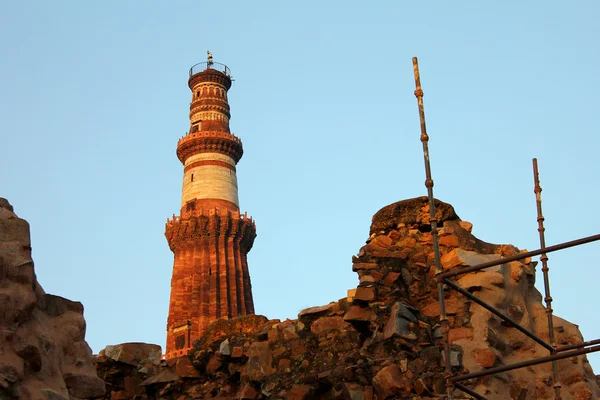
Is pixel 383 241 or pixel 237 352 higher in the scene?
pixel 383 241

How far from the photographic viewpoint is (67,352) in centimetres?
540

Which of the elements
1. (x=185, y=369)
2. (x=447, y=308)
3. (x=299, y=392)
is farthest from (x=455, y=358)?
(x=185, y=369)

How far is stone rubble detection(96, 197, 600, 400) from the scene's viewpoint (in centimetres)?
803

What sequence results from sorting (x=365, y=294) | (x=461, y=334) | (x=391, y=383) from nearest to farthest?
(x=391, y=383) → (x=461, y=334) → (x=365, y=294)

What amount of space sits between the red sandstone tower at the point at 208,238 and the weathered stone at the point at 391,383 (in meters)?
32.7

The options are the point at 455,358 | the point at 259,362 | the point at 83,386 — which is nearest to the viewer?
the point at 83,386

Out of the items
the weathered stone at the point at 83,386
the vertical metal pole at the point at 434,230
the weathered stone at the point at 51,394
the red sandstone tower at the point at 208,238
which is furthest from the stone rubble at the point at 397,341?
the red sandstone tower at the point at 208,238

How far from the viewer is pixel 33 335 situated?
5.00m

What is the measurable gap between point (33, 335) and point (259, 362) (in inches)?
177

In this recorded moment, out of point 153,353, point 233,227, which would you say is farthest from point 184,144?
point 153,353

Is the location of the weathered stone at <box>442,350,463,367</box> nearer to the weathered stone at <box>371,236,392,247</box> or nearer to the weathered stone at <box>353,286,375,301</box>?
the weathered stone at <box>353,286,375,301</box>

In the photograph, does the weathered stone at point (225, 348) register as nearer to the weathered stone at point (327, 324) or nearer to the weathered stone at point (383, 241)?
the weathered stone at point (327, 324)

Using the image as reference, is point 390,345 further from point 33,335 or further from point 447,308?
point 33,335

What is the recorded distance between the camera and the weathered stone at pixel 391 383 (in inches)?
306
